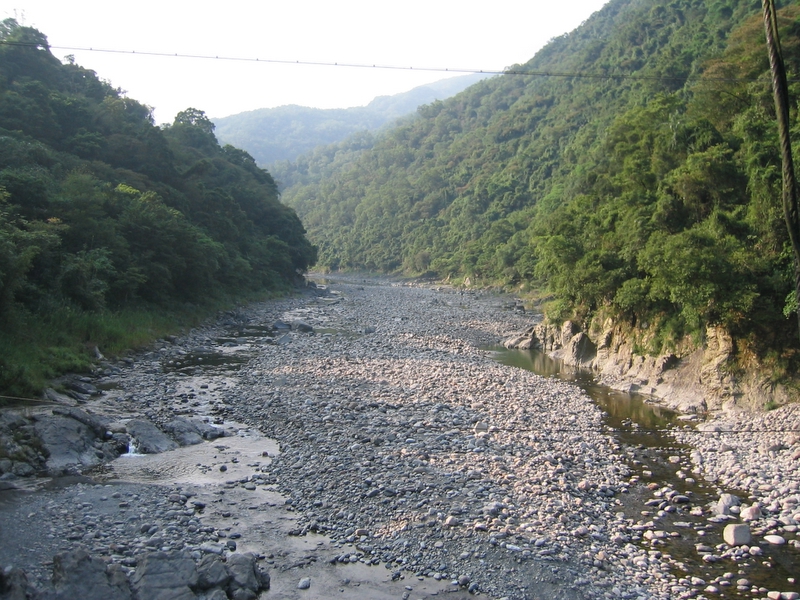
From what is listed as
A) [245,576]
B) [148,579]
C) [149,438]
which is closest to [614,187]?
[149,438]

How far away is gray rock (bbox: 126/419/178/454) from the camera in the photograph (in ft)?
40.8

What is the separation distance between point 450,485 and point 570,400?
325 inches

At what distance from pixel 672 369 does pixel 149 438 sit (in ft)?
52.4

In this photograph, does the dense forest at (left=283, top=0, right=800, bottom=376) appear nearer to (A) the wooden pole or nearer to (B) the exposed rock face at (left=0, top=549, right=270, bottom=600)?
(A) the wooden pole

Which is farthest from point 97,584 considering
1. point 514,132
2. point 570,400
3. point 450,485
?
point 514,132

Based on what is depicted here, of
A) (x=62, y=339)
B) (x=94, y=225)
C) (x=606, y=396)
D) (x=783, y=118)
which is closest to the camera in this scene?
(x=783, y=118)

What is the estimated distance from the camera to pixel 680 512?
10086 millimetres

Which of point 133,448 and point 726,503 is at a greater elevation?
point 133,448

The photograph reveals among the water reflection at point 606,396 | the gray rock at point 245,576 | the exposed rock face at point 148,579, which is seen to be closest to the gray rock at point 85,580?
the exposed rock face at point 148,579

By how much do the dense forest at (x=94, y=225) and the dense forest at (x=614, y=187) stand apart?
16165 mm

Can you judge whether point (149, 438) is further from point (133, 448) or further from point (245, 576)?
point (245, 576)

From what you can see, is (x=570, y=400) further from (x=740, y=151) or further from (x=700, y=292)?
(x=740, y=151)

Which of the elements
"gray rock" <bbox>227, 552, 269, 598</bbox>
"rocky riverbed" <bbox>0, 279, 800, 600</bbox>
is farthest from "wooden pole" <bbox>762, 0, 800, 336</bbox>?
"gray rock" <bbox>227, 552, 269, 598</bbox>

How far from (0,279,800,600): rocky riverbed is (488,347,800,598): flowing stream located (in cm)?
7
